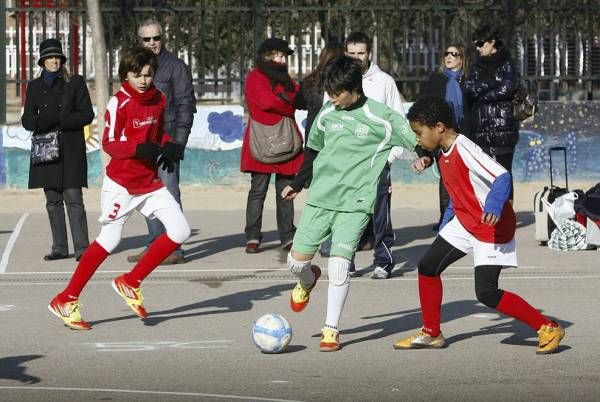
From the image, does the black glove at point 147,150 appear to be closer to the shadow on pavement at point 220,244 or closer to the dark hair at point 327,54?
the dark hair at point 327,54

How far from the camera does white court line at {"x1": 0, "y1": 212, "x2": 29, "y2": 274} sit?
41.2 feet

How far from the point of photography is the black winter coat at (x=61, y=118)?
489 inches

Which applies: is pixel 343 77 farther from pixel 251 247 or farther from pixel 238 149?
pixel 238 149

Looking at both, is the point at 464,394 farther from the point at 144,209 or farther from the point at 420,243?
the point at 420,243

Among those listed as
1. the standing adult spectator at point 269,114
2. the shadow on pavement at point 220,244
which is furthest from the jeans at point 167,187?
the standing adult spectator at point 269,114

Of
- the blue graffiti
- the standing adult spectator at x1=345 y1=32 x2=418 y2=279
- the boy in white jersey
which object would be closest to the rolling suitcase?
the standing adult spectator at x1=345 y1=32 x2=418 y2=279

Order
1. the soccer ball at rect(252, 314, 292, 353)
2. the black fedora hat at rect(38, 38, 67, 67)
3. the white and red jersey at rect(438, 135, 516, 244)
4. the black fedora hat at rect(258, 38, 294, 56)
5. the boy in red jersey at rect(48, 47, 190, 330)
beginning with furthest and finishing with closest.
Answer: the black fedora hat at rect(258, 38, 294, 56) → the black fedora hat at rect(38, 38, 67, 67) → the boy in red jersey at rect(48, 47, 190, 330) → the soccer ball at rect(252, 314, 292, 353) → the white and red jersey at rect(438, 135, 516, 244)

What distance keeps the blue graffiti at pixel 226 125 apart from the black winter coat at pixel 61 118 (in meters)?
6.13

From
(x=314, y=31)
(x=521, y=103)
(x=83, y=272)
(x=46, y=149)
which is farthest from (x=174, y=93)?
(x=314, y=31)

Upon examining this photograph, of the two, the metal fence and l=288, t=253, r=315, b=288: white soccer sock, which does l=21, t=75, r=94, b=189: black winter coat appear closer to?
l=288, t=253, r=315, b=288: white soccer sock

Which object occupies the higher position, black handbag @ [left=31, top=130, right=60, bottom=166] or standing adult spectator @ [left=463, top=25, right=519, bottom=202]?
standing adult spectator @ [left=463, top=25, right=519, bottom=202]

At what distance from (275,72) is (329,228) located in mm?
4050

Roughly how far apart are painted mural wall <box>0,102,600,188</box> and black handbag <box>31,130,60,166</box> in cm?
597

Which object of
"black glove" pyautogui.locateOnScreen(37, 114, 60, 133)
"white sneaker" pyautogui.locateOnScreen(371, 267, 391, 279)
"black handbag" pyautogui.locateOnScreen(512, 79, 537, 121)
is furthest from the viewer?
"black handbag" pyautogui.locateOnScreen(512, 79, 537, 121)
